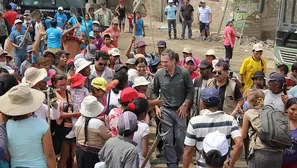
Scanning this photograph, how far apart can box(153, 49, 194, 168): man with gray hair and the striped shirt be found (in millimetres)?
1739

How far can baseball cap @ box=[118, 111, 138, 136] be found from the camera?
4.10m

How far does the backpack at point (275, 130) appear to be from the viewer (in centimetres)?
452

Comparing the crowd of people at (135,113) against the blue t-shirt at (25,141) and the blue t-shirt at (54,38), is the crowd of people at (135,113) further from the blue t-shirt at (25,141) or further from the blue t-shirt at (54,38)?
the blue t-shirt at (54,38)

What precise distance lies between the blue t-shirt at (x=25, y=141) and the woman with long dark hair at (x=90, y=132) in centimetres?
90

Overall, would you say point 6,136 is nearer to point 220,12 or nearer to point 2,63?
point 2,63

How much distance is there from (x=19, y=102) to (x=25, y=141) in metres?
0.37

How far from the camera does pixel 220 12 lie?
21328mm

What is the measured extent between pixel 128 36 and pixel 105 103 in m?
15.7

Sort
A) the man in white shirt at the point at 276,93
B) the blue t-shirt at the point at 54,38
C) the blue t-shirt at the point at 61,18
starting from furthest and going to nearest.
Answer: the blue t-shirt at the point at 61,18, the blue t-shirt at the point at 54,38, the man in white shirt at the point at 276,93

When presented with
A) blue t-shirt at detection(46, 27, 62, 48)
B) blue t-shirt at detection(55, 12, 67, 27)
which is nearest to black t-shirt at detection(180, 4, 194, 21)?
blue t-shirt at detection(55, 12, 67, 27)

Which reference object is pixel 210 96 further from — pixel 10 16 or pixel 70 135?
pixel 10 16

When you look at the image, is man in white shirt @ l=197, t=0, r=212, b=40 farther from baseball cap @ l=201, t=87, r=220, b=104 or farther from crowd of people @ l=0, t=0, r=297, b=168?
baseball cap @ l=201, t=87, r=220, b=104

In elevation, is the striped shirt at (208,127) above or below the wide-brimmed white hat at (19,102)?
below

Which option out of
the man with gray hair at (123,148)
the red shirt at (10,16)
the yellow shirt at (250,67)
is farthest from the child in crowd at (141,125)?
the red shirt at (10,16)
